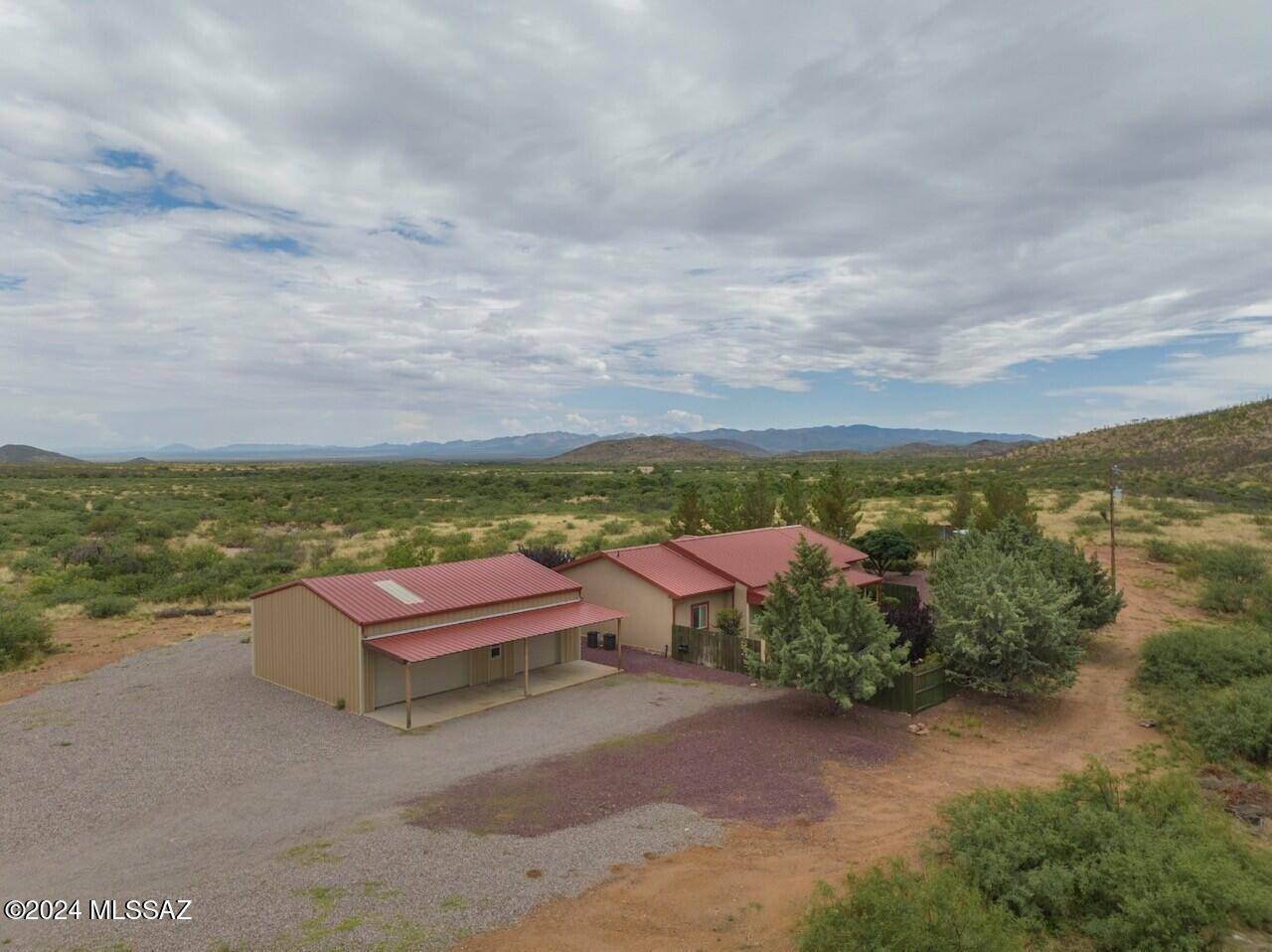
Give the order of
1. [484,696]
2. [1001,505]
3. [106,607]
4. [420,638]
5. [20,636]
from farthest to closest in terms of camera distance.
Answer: [1001,505] < [106,607] < [20,636] < [484,696] < [420,638]

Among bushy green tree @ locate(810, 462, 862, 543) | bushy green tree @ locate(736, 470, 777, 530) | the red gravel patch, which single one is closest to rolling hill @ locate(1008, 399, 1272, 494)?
bushy green tree @ locate(810, 462, 862, 543)

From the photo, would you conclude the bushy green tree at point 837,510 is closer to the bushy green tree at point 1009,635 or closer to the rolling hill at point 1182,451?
the bushy green tree at point 1009,635

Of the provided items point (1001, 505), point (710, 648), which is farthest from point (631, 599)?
point (1001, 505)

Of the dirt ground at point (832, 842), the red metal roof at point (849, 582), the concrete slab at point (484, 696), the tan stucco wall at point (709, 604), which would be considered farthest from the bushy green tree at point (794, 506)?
the dirt ground at point (832, 842)

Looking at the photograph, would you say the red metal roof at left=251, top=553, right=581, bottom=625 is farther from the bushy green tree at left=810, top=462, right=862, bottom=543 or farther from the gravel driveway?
the bushy green tree at left=810, top=462, right=862, bottom=543

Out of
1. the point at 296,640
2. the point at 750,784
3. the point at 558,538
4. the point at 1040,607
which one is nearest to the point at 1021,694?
the point at 1040,607

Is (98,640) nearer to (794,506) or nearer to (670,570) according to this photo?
(670,570)

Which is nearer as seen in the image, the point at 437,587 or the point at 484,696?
the point at 484,696
